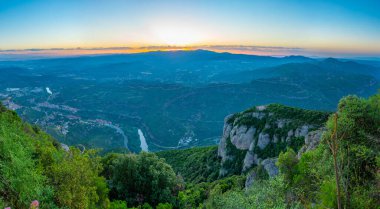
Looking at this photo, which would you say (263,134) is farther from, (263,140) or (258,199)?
(258,199)

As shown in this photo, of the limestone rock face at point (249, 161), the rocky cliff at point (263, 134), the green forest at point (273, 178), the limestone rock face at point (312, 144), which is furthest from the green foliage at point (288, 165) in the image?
the limestone rock face at point (249, 161)

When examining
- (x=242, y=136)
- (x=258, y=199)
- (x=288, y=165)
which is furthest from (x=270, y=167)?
(x=242, y=136)

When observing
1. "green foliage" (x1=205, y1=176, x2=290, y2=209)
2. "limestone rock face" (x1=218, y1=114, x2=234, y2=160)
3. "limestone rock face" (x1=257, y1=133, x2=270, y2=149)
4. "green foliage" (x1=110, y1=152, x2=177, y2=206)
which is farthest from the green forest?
"limestone rock face" (x1=218, y1=114, x2=234, y2=160)

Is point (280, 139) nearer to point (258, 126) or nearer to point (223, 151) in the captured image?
point (258, 126)

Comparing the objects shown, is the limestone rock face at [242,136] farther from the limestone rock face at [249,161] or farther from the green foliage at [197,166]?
the green foliage at [197,166]

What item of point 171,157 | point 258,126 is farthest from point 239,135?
point 171,157
